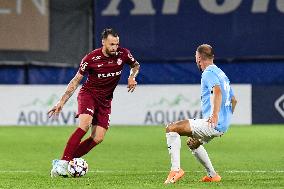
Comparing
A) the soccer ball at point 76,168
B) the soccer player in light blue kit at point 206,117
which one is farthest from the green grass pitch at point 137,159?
the soccer player in light blue kit at point 206,117

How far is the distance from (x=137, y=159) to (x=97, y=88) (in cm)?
248

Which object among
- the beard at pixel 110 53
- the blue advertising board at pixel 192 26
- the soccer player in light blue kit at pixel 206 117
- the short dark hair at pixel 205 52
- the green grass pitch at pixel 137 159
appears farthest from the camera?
the blue advertising board at pixel 192 26

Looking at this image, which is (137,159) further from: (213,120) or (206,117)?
(213,120)

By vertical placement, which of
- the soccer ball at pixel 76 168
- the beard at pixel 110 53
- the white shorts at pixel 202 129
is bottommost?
the soccer ball at pixel 76 168

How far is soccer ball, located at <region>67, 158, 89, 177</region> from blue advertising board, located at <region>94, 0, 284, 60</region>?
1339 cm

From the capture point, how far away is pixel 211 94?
31.8 feet

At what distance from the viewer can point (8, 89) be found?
2272 centimetres

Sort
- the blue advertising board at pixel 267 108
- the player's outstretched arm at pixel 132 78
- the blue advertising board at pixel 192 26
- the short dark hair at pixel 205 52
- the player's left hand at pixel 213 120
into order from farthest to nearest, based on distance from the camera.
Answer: the blue advertising board at pixel 192 26, the blue advertising board at pixel 267 108, the player's outstretched arm at pixel 132 78, the short dark hair at pixel 205 52, the player's left hand at pixel 213 120

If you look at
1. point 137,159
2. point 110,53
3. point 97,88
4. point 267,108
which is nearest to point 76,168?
point 97,88

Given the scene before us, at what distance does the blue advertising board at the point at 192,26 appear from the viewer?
2400 centimetres

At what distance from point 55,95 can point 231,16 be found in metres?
5.08

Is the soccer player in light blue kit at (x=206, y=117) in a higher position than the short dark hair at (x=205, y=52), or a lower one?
lower

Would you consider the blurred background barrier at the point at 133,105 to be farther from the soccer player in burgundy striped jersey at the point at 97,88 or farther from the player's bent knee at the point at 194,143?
the player's bent knee at the point at 194,143

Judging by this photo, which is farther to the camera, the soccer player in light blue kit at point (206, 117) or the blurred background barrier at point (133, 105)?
the blurred background barrier at point (133, 105)
